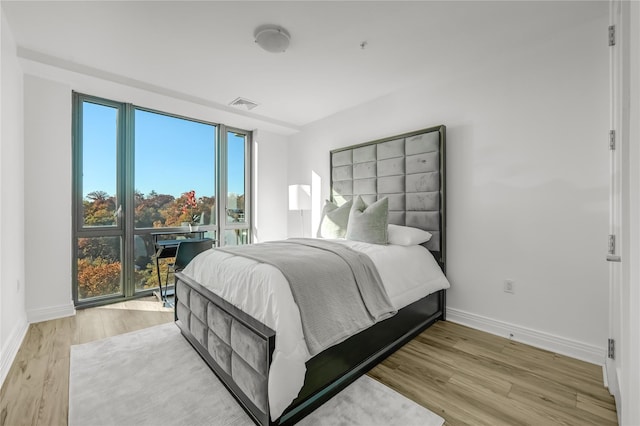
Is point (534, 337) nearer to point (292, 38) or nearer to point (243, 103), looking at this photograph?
point (292, 38)

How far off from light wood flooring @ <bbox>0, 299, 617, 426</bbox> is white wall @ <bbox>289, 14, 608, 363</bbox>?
0.30m

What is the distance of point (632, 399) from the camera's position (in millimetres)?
963

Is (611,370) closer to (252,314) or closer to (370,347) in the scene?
(370,347)

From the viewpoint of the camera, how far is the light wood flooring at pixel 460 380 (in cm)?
159

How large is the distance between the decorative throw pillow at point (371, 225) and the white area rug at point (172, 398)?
1.29m

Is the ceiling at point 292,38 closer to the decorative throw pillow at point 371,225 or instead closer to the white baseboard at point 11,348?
the decorative throw pillow at point 371,225

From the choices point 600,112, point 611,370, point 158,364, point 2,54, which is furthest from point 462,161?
point 2,54

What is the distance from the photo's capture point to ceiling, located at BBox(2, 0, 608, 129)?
207 centimetres

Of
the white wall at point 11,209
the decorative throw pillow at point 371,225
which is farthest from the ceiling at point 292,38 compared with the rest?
the decorative throw pillow at point 371,225

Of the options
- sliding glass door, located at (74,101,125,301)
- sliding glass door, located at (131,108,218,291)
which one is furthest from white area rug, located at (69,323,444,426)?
sliding glass door, located at (131,108,218,291)

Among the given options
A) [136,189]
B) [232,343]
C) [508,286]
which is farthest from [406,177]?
[136,189]

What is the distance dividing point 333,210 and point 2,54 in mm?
3136

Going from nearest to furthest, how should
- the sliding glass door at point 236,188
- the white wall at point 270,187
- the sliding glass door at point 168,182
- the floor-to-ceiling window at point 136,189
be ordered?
1. the floor-to-ceiling window at point 136,189
2. the sliding glass door at point 168,182
3. the sliding glass door at point 236,188
4. the white wall at point 270,187

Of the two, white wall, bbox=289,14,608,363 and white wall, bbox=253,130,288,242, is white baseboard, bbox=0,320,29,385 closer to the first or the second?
white wall, bbox=253,130,288,242
